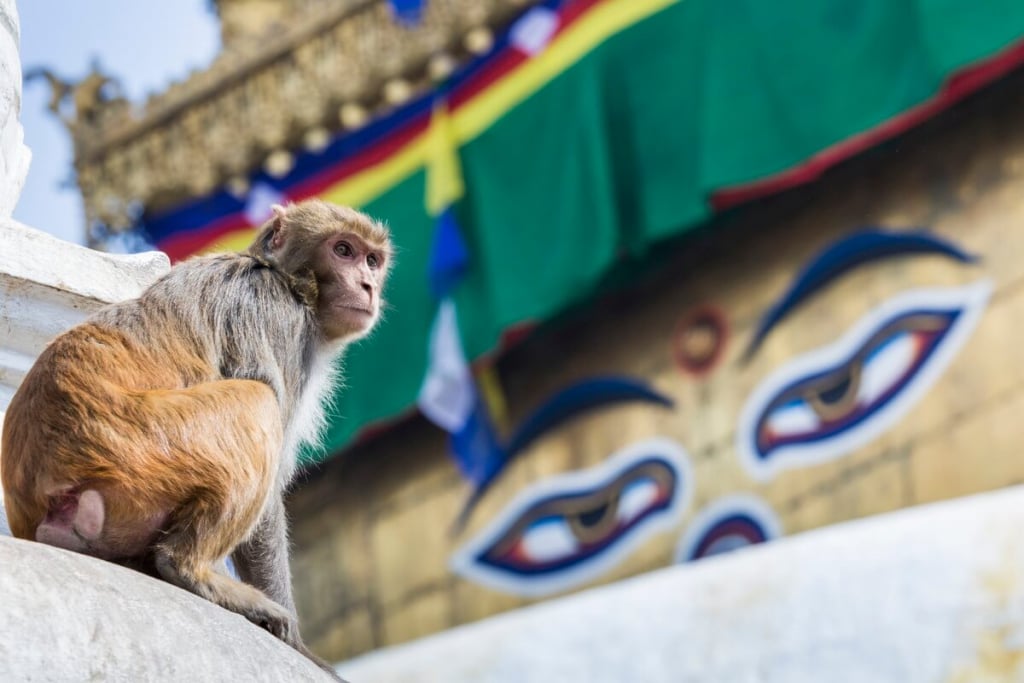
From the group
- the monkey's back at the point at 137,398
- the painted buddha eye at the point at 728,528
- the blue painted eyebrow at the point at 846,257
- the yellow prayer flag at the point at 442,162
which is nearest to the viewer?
the monkey's back at the point at 137,398

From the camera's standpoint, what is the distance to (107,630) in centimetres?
225

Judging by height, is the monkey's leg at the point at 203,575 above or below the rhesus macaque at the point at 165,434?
below

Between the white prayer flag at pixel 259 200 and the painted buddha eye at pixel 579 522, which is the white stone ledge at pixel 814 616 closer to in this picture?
the painted buddha eye at pixel 579 522

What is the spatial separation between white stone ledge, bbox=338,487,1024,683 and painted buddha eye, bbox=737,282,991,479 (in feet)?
1.17

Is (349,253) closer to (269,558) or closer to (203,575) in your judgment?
(269,558)

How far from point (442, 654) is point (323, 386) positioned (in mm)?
5171

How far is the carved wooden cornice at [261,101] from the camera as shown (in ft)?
30.4

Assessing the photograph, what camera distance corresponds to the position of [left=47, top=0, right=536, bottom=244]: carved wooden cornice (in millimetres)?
9273

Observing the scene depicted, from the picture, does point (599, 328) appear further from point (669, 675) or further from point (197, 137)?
point (197, 137)

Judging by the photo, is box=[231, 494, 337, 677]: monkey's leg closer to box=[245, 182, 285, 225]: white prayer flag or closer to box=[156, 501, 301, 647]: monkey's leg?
box=[156, 501, 301, 647]: monkey's leg

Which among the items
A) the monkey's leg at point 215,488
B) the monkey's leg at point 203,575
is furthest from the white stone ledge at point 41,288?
the monkey's leg at point 203,575

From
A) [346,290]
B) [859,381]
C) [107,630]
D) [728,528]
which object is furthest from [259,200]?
[107,630]

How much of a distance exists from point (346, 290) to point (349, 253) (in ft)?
0.31

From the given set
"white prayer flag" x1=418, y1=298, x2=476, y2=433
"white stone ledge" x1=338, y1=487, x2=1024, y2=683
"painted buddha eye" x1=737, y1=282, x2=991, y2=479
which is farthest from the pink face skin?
"white prayer flag" x1=418, y1=298, x2=476, y2=433
